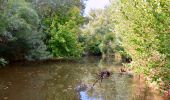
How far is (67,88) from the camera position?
17594 mm

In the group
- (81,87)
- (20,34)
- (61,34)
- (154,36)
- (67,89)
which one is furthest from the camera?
(61,34)

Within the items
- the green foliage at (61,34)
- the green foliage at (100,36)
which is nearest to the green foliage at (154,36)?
the green foliage at (61,34)

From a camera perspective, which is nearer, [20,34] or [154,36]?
[154,36]

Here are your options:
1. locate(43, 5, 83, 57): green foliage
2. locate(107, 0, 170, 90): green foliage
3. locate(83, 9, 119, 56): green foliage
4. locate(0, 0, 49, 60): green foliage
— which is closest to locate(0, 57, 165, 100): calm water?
locate(0, 0, 49, 60): green foliage

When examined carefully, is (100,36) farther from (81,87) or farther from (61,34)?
(81,87)

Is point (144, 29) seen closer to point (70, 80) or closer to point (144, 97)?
point (144, 97)

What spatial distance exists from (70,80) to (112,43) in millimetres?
29176

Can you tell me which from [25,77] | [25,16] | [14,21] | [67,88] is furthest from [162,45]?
[25,16]

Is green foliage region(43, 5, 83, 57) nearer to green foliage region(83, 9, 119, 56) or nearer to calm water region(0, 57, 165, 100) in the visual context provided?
green foliage region(83, 9, 119, 56)

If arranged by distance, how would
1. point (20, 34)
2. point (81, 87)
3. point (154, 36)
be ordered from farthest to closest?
1. point (20, 34)
2. point (81, 87)
3. point (154, 36)

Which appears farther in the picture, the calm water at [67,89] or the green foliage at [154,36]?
the calm water at [67,89]

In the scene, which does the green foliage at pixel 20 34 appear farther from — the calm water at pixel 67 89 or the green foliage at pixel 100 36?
the green foliage at pixel 100 36

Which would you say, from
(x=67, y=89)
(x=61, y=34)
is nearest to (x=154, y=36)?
(x=67, y=89)

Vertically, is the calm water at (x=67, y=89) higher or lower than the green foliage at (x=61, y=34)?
lower
